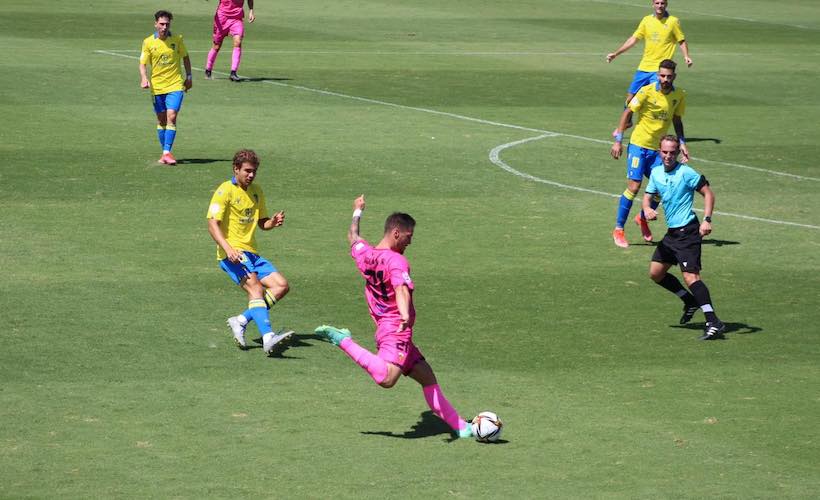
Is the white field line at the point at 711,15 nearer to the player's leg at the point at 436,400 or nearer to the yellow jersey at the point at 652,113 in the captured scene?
the yellow jersey at the point at 652,113

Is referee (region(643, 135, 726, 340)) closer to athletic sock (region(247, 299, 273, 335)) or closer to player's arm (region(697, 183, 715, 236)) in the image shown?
player's arm (region(697, 183, 715, 236))

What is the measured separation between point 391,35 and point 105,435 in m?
29.8

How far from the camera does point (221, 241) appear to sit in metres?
13.3

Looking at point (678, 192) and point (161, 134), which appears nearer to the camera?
point (678, 192)

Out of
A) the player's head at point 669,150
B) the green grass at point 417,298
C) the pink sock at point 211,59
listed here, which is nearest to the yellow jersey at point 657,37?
the green grass at point 417,298

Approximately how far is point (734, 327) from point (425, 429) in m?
4.53

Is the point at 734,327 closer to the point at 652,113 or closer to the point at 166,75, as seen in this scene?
the point at 652,113

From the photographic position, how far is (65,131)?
24547mm

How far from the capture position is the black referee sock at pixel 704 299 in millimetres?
14156

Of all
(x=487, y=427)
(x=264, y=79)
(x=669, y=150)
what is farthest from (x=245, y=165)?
(x=264, y=79)

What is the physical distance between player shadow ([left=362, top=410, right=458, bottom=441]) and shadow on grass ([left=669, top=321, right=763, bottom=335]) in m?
3.90

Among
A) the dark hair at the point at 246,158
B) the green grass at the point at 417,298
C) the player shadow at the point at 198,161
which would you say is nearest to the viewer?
the green grass at the point at 417,298

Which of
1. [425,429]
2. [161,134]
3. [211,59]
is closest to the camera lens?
[425,429]

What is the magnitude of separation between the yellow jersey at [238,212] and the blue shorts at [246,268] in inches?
2.8
